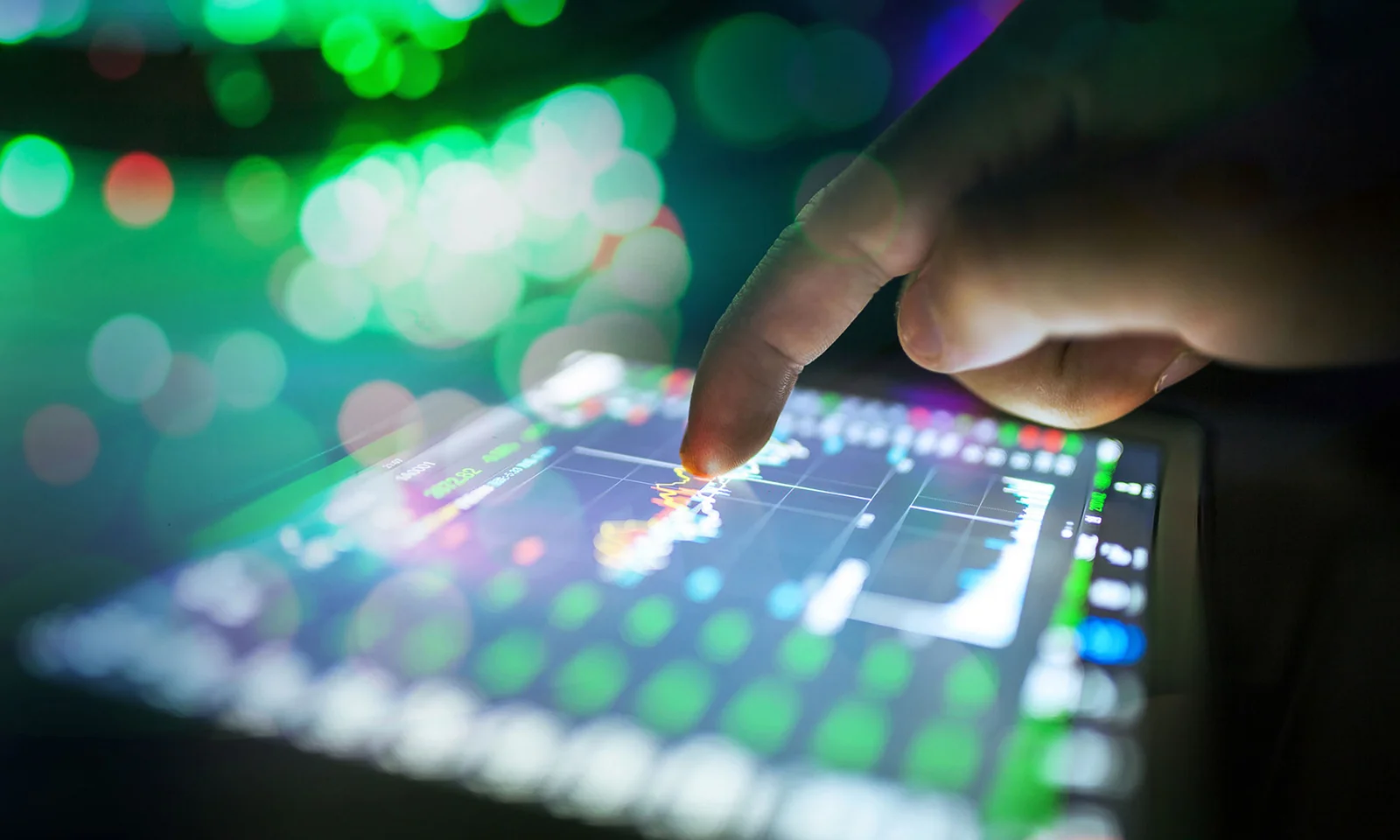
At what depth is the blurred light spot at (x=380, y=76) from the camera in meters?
1.03

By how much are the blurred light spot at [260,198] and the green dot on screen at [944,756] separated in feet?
3.18

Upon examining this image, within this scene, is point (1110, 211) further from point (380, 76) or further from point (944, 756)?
point (380, 76)

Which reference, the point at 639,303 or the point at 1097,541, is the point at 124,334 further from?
the point at 1097,541

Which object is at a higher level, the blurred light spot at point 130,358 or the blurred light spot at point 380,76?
the blurred light spot at point 380,76

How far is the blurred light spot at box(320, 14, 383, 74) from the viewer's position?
99 cm

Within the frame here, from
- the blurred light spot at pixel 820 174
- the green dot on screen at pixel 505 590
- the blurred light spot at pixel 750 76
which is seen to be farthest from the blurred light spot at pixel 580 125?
the green dot on screen at pixel 505 590

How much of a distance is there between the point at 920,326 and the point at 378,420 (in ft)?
1.46

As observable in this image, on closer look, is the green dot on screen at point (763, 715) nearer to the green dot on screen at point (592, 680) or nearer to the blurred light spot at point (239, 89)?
the green dot on screen at point (592, 680)

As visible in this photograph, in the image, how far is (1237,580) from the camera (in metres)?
0.61

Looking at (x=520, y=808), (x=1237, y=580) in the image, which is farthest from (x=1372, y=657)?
(x=520, y=808)

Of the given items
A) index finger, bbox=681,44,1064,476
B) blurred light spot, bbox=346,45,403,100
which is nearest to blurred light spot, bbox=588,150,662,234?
blurred light spot, bbox=346,45,403,100

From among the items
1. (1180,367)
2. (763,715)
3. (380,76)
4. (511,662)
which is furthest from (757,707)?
(380,76)

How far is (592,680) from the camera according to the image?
0.44 metres

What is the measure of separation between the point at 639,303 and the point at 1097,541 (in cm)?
65
